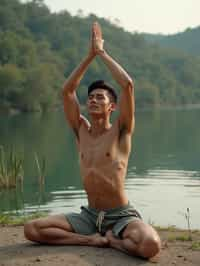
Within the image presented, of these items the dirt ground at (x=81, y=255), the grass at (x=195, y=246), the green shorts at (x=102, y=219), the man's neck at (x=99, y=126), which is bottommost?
the grass at (x=195, y=246)

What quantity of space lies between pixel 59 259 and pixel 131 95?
63.6 inches

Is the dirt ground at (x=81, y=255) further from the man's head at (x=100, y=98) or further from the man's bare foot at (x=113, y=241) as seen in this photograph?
the man's head at (x=100, y=98)

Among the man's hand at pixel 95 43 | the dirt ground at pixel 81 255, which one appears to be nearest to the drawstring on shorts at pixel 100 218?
the dirt ground at pixel 81 255

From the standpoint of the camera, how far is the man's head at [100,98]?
541 centimetres

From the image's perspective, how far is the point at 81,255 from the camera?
500 centimetres

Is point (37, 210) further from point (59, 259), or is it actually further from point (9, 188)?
point (59, 259)

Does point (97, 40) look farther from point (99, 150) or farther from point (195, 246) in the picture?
point (195, 246)

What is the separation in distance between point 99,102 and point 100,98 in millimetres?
47

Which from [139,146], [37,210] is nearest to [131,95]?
[37,210]

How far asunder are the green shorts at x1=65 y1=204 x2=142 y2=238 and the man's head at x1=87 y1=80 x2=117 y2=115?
939mm

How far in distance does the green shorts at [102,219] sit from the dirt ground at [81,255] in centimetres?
24

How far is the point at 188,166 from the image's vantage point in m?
17.1

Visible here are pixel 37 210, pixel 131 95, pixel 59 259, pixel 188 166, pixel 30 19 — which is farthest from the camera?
pixel 30 19

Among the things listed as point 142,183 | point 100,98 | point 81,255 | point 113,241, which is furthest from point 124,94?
point 142,183
